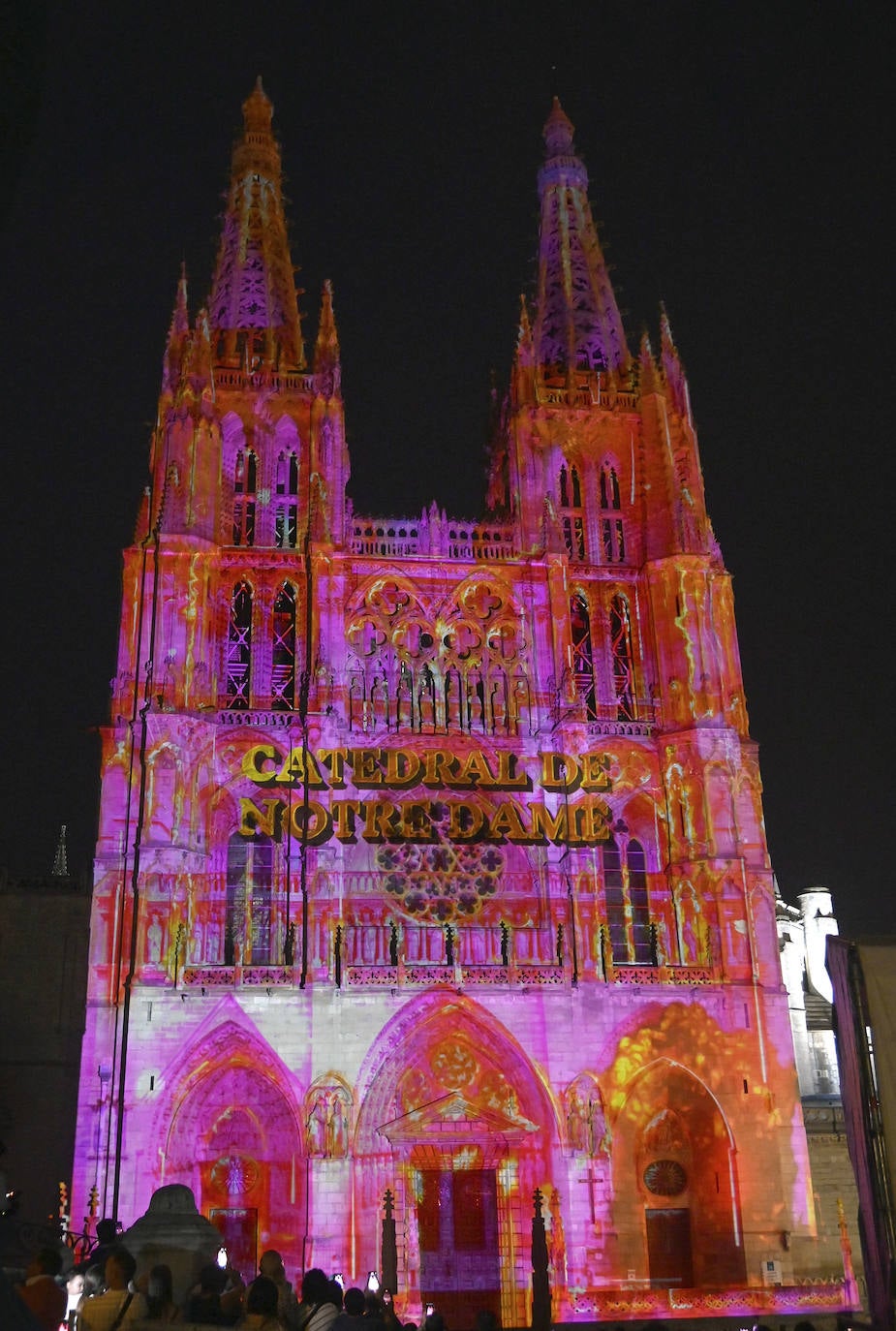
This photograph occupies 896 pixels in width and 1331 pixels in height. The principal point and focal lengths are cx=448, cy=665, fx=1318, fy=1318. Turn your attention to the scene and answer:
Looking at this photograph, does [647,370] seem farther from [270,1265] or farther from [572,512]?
[270,1265]

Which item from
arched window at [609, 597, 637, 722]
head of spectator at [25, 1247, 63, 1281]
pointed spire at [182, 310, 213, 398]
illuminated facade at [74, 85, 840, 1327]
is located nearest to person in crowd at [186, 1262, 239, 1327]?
head of spectator at [25, 1247, 63, 1281]

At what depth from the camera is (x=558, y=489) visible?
42219mm

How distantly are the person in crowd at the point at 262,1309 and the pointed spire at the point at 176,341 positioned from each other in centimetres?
3573

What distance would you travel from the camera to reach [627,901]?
37.2 metres

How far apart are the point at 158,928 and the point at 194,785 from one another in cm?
416

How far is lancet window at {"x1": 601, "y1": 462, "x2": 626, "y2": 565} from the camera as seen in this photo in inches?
1646

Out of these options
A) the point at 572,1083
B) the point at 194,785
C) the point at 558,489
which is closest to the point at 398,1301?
the point at 572,1083

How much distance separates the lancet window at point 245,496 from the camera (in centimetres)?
4012

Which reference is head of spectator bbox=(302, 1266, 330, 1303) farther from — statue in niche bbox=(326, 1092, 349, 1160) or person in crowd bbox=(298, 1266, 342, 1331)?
statue in niche bbox=(326, 1092, 349, 1160)

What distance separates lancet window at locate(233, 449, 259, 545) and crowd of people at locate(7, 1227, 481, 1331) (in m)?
30.5

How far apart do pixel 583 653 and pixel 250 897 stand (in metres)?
12.6

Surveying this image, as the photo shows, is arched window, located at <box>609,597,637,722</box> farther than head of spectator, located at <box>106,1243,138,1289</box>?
Yes

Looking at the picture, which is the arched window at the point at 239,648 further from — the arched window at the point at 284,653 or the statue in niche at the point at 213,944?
the statue in niche at the point at 213,944

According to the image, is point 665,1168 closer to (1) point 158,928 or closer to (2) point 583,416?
(1) point 158,928
